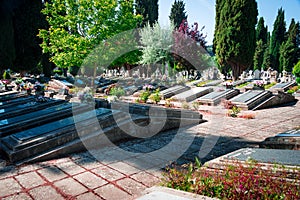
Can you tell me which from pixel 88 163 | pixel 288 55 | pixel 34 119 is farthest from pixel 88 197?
pixel 288 55

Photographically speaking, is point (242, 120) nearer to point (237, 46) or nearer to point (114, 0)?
point (114, 0)

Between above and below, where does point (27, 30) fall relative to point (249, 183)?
above

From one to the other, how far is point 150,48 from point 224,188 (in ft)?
75.4

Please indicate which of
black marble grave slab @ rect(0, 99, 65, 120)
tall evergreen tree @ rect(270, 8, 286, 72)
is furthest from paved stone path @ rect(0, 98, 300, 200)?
tall evergreen tree @ rect(270, 8, 286, 72)

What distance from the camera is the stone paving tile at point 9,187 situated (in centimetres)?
315

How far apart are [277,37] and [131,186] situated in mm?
42566

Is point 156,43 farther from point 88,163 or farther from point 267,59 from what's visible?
point 88,163

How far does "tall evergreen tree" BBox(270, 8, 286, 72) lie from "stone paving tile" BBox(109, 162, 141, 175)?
39274 millimetres

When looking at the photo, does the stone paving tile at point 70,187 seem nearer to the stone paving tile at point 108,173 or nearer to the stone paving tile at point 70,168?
the stone paving tile at point 70,168

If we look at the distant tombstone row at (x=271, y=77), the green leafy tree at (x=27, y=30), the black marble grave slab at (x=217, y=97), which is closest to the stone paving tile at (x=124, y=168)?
the black marble grave slab at (x=217, y=97)

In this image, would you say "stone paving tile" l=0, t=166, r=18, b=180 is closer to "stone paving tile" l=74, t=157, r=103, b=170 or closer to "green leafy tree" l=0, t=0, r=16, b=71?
"stone paving tile" l=74, t=157, r=103, b=170

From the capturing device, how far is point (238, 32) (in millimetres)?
19766

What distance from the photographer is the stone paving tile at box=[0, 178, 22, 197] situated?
3.15m

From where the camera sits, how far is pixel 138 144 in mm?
5430
